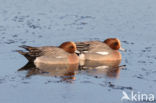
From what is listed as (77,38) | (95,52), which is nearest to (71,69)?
(95,52)

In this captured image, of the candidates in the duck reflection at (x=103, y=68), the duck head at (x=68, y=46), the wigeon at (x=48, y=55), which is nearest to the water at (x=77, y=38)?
the duck reflection at (x=103, y=68)

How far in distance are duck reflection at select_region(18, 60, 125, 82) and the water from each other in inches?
5.7

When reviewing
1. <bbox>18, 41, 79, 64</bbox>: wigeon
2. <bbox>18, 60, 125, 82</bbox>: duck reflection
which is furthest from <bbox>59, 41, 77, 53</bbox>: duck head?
<bbox>18, 60, 125, 82</bbox>: duck reflection

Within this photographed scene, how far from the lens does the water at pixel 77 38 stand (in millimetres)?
8359

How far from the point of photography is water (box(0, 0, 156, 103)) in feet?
27.4

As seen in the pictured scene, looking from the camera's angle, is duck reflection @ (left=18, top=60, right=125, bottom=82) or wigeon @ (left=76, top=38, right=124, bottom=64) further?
wigeon @ (left=76, top=38, right=124, bottom=64)

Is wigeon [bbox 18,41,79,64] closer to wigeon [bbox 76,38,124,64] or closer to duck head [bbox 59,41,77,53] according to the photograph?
duck head [bbox 59,41,77,53]

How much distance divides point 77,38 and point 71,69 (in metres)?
2.82

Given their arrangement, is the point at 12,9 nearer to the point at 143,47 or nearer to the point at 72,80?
the point at 143,47

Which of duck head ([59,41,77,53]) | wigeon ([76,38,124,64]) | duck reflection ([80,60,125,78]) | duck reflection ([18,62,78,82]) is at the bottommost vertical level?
duck reflection ([80,60,125,78])

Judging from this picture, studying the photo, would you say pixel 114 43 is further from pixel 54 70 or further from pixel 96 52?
pixel 54 70

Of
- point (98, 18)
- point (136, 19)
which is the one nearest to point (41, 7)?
point (98, 18)

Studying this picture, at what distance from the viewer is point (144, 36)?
43.4 ft

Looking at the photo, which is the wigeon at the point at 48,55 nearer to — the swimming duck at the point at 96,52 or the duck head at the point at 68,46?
the duck head at the point at 68,46
